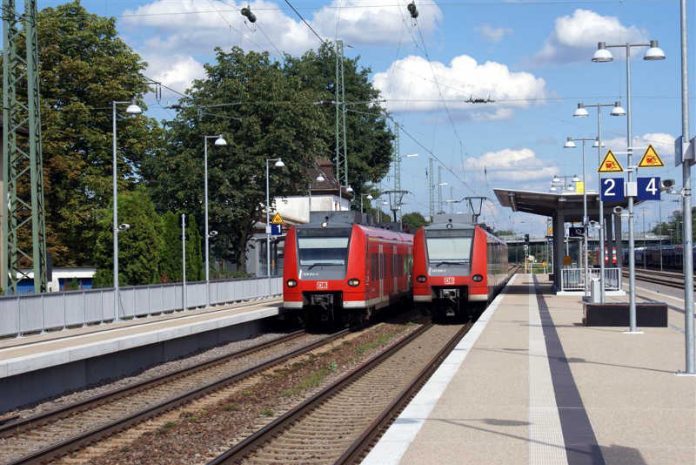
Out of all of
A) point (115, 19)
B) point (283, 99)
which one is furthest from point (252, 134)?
point (115, 19)

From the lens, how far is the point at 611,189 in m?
22.8

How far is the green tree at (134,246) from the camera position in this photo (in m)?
42.6

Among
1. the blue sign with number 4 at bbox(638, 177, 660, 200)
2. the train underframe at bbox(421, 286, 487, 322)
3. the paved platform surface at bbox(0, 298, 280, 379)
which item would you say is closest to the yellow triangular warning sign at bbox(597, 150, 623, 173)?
the blue sign with number 4 at bbox(638, 177, 660, 200)

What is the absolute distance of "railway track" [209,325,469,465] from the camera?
10258 millimetres

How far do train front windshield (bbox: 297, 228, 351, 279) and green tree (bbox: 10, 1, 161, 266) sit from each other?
22502 millimetres

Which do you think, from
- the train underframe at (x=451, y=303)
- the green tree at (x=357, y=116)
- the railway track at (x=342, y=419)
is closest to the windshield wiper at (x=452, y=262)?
the train underframe at (x=451, y=303)

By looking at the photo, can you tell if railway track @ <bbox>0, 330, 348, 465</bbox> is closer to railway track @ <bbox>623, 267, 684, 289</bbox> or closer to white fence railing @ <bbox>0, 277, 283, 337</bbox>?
white fence railing @ <bbox>0, 277, 283, 337</bbox>

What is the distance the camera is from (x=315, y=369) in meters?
18.9

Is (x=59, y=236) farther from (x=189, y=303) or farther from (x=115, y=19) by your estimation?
(x=189, y=303)

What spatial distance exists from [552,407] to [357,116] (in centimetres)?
6746

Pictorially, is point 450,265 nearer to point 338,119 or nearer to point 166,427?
point 166,427

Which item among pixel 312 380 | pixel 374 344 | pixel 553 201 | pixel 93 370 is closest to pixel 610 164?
pixel 374 344

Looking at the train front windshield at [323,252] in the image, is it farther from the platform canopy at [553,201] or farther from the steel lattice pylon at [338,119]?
the steel lattice pylon at [338,119]

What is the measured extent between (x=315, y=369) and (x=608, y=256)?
90.8 feet
